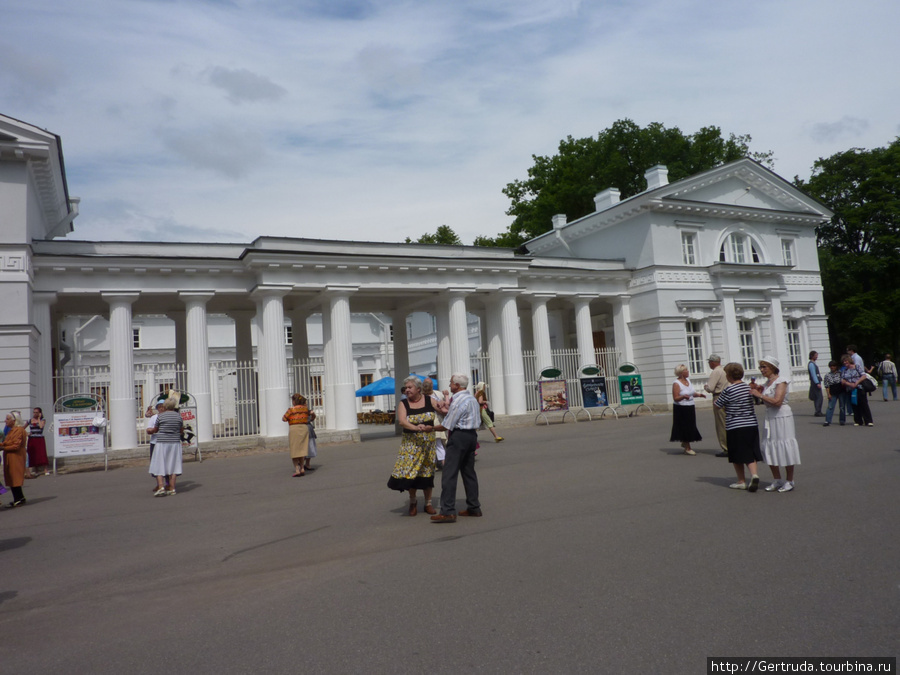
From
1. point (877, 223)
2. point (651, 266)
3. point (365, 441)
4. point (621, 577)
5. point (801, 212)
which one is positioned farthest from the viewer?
point (877, 223)

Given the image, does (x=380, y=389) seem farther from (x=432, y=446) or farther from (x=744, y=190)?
(x=432, y=446)

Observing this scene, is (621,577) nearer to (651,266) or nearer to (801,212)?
(651,266)

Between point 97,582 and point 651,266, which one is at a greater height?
point 651,266

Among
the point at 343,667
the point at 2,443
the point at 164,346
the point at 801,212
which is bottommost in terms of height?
the point at 343,667

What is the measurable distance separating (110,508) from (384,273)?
43.6 ft

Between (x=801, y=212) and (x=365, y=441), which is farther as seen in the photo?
(x=801, y=212)

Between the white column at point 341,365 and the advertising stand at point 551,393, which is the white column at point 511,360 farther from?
the white column at point 341,365

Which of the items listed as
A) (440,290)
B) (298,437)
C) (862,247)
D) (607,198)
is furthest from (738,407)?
(862,247)

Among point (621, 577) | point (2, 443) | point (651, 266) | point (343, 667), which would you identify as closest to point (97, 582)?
point (343, 667)

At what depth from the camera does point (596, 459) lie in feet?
41.7

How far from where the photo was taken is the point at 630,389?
25172 millimetres

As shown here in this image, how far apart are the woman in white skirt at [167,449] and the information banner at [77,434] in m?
5.89

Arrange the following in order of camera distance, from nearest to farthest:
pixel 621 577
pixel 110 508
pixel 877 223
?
pixel 621 577 → pixel 110 508 → pixel 877 223

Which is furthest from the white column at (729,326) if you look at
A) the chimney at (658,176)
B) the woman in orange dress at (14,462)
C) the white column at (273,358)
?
the woman in orange dress at (14,462)
